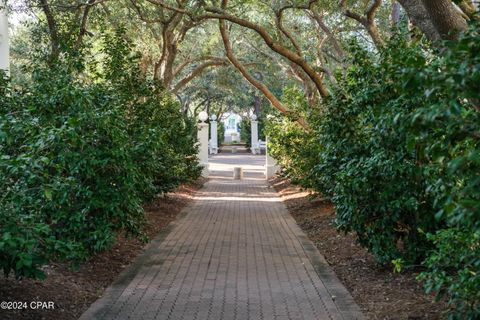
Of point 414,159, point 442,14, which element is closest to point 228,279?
point 414,159

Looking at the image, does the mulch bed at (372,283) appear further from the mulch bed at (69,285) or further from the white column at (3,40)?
the white column at (3,40)

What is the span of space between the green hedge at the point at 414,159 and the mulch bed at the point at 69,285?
3257mm

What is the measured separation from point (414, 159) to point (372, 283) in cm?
171

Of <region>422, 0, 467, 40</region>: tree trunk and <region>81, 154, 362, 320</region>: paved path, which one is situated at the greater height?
<region>422, 0, 467, 40</region>: tree trunk

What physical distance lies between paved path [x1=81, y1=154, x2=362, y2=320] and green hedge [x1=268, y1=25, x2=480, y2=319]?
1.04 m

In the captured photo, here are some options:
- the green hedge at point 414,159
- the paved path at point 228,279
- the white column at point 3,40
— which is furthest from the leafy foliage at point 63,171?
the white column at point 3,40

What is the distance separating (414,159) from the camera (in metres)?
7.03

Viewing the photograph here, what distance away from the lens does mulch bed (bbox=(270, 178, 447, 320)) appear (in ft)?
20.6

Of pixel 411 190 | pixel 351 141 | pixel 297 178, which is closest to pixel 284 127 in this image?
pixel 297 178

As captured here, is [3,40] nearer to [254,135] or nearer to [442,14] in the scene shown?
[442,14]

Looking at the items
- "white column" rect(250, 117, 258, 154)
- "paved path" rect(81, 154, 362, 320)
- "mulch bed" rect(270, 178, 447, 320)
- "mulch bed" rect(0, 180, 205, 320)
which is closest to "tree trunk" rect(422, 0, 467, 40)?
"mulch bed" rect(270, 178, 447, 320)

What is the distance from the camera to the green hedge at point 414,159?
3.22 meters

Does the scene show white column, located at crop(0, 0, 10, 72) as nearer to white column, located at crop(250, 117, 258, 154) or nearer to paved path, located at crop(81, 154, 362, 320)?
paved path, located at crop(81, 154, 362, 320)

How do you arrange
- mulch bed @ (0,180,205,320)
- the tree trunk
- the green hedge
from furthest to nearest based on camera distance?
mulch bed @ (0,180,205,320) < the tree trunk < the green hedge
